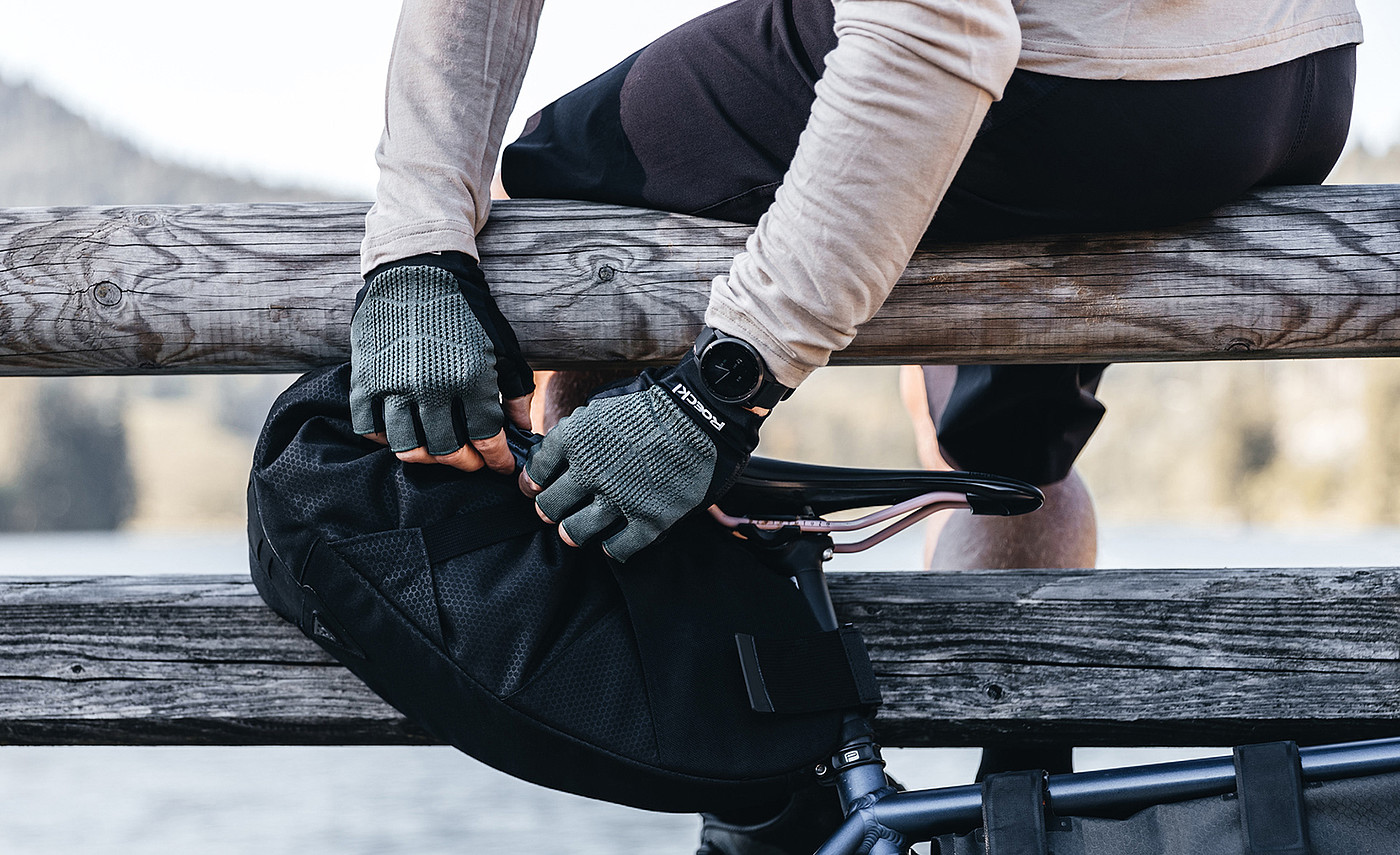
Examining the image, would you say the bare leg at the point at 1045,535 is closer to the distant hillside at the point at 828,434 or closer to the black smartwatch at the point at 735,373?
the black smartwatch at the point at 735,373

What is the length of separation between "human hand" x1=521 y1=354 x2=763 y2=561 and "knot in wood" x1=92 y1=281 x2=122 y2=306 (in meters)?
0.52

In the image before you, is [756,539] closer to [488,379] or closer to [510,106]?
[488,379]

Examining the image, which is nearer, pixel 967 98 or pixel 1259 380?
pixel 967 98

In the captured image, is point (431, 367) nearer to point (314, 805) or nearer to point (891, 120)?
point (891, 120)

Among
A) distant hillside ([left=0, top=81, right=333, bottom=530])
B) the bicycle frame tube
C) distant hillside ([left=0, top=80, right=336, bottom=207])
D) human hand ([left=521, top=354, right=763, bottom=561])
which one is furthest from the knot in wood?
distant hillside ([left=0, top=80, right=336, bottom=207])

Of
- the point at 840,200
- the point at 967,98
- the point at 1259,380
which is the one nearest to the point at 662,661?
the point at 840,200

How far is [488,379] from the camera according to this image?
914mm

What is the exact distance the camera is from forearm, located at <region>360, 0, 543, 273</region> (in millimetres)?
990

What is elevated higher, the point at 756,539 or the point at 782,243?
the point at 782,243

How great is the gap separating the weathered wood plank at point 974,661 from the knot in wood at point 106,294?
0.29 metres

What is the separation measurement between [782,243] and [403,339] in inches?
12.6

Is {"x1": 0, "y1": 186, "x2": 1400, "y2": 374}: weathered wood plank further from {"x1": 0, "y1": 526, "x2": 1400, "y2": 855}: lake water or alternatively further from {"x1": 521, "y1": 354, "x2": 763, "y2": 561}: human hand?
{"x1": 0, "y1": 526, "x2": 1400, "y2": 855}: lake water

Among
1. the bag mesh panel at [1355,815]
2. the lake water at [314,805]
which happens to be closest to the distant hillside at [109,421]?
the lake water at [314,805]

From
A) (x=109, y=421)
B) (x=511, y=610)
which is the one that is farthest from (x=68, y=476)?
(x=511, y=610)
